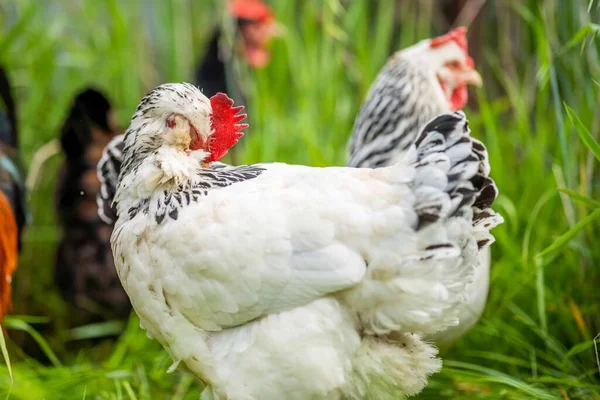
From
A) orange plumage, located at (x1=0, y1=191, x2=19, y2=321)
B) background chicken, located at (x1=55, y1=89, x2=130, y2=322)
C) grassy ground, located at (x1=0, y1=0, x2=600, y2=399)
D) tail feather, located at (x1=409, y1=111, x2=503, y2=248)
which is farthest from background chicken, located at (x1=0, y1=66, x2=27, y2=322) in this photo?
tail feather, located at (x1=409, y1=111, x2=503, y2=248)

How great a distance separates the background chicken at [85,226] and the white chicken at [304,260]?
1388 millimetres

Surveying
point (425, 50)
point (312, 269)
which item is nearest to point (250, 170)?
point (312, 269)

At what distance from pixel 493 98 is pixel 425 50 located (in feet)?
4.08

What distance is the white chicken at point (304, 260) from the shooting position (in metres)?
1.68

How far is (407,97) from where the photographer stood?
248 cm

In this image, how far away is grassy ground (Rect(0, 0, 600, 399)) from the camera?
241cm

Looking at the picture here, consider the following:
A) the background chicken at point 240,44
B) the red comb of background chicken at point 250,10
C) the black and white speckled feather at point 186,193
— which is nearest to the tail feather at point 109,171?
the black and white speckled feather at point 186,193

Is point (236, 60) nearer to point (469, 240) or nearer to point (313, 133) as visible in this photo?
point (313, 133)

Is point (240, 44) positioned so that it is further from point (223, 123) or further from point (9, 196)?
point (223, 123)

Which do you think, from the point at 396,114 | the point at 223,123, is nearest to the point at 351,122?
the point at 396,114

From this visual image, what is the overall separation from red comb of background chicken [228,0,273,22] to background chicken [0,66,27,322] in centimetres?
156

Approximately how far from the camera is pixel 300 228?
1.70 meters

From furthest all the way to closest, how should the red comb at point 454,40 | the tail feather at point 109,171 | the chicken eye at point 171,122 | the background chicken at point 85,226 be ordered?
the background chicken at point 85,226
the red comb at point 454,40
the tail feather at point 109,171
the chicken eye at point 171,122

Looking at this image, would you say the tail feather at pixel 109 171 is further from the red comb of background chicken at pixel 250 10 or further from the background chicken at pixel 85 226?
the red comb of background chicken at pixel 250 10
